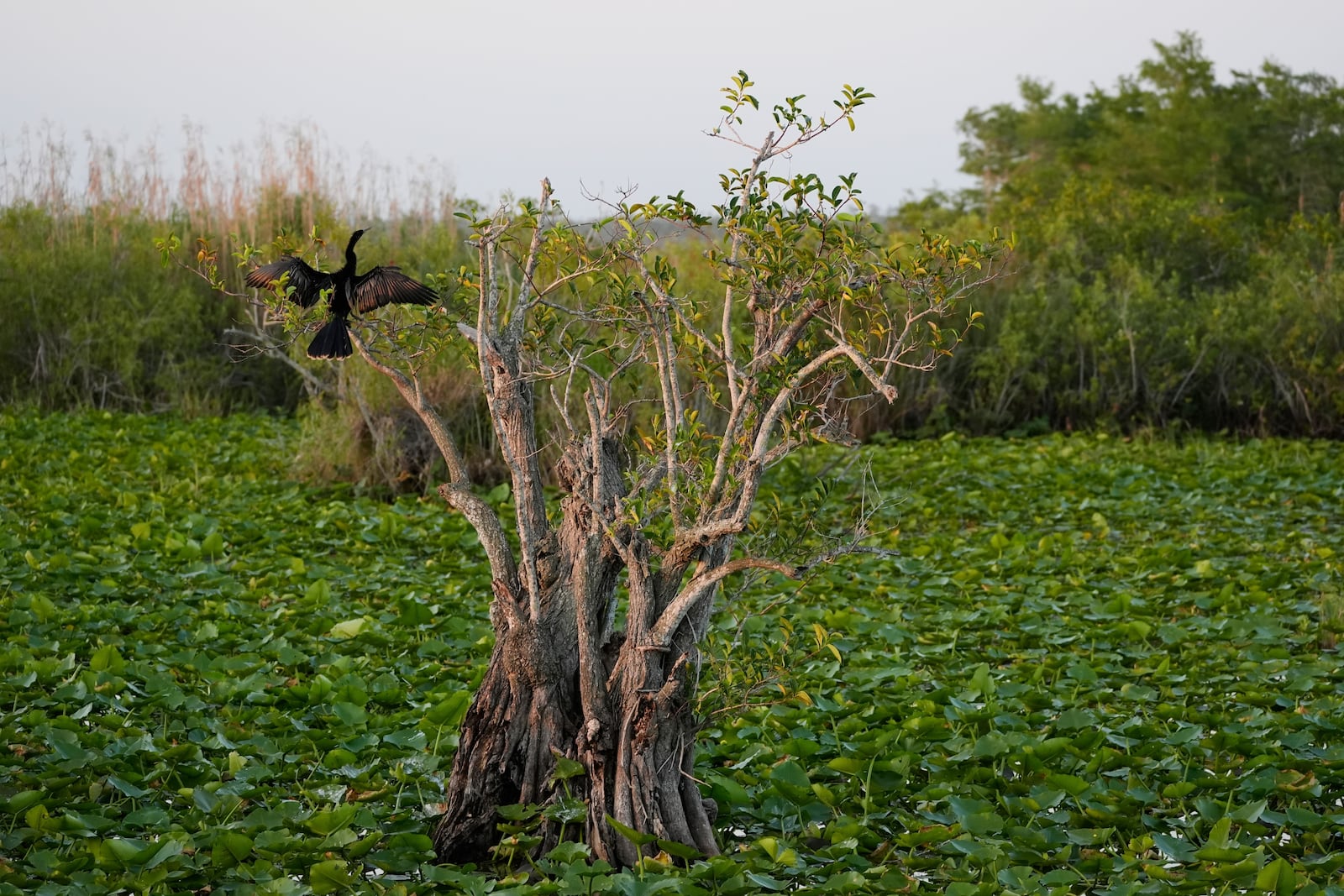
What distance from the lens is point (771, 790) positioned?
2.55m

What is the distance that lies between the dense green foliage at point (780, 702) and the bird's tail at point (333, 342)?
84 cm

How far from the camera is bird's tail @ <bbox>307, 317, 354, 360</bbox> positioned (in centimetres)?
234

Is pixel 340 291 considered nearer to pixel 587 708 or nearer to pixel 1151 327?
pixel 587 708

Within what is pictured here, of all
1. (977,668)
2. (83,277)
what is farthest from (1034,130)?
(977,668)

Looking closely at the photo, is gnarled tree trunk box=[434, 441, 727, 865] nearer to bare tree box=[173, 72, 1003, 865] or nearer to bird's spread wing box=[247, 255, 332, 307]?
bare tree box=[173, 72, 1003, 865]

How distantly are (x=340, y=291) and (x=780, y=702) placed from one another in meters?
1.16

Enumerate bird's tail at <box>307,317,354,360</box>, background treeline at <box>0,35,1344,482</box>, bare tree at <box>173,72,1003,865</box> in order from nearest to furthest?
bare tree at <box>173,72,1003,865</box>, bird's tail at <box>307,317,354,360</box>, background treeline at <box>0,35,1344,482</box>

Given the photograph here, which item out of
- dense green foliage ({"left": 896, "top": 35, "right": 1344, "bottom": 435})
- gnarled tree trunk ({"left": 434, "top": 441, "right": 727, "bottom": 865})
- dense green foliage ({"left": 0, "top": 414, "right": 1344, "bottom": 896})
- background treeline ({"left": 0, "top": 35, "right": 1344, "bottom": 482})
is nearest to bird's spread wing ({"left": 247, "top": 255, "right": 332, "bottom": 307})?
gnarled tree trunk ({"left": 434, "top": 441, "right": 727, "bottom": 865})

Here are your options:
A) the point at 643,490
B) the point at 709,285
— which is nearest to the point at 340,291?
the point at 643,490

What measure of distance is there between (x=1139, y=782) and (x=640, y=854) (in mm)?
1083

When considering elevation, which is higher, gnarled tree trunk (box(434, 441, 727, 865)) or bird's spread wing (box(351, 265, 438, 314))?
bird's spread wing (box(351, 265, 438, 314))

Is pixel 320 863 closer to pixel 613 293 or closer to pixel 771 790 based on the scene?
pixel 771 790

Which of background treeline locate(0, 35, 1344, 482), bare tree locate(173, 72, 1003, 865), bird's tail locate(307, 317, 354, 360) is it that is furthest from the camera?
background treeline locate(0, 35, 1344, 482)

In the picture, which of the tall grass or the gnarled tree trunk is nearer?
the gnarled tree trunk
